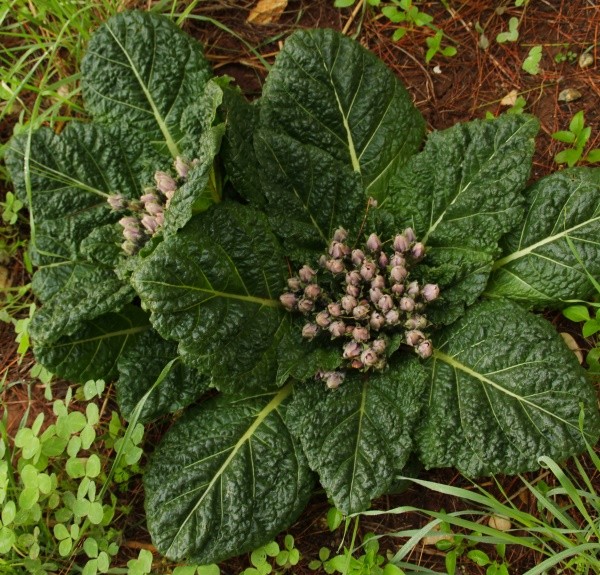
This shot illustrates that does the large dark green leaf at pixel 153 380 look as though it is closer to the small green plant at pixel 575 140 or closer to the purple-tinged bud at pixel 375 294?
the purple-tinged bud at pixel 375 294

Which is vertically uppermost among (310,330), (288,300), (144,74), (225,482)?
(144,74)

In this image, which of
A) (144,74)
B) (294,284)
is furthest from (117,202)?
(294,284)

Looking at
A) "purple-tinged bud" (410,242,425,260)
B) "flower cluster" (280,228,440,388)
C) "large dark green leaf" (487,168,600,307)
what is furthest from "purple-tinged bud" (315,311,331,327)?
"large dark green leaf" (487,168,600,307)

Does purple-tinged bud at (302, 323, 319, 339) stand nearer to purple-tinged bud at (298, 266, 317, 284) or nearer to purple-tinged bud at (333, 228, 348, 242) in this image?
purple-tinged bud at (298, 266, 317, 284)

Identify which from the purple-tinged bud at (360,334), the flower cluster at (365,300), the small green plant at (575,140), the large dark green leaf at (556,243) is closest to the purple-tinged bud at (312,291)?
the flower cluster at (365,300)

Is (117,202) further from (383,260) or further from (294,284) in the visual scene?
(383,260)

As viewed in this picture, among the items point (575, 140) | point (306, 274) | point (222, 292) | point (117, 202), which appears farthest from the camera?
point (575, 140)

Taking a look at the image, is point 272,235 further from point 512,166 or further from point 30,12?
point 30,12
